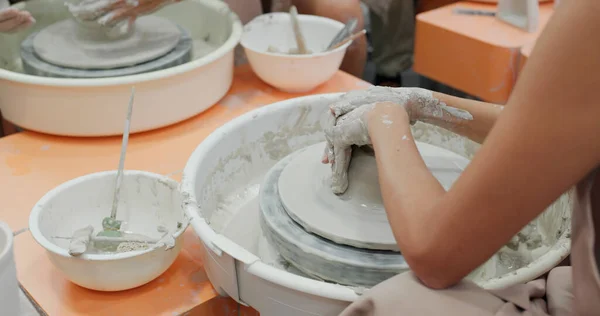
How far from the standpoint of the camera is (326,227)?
50.7 inches

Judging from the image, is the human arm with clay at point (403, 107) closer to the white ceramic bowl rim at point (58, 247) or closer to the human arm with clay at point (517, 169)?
the human arm with clay at point (517, 169)

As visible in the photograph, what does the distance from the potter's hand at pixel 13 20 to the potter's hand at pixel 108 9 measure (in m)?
0.14

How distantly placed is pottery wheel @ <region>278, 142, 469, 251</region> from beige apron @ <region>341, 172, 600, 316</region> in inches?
9.8

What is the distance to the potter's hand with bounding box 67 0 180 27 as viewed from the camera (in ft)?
6.51

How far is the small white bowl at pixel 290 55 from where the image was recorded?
2105 mm

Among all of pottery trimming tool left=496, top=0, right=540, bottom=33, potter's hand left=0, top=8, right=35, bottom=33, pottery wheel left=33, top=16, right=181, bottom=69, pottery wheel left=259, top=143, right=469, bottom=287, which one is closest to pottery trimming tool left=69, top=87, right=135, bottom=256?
pottery wheel left=259, top=143, right=469, bottom=287

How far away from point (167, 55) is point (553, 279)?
57.1 inches

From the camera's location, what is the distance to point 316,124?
1815 millimetres

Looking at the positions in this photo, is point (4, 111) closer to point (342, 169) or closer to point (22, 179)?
point (22, 179)

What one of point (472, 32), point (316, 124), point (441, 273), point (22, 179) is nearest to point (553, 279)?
point (441, 273)

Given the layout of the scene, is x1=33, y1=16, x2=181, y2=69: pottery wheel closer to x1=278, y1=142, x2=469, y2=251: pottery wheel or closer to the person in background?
x1=278, y1=142, x2=469, y2=251: pottery wheel

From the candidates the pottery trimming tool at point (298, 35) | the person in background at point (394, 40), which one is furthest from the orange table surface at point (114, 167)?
the person in background at point (394, 40)

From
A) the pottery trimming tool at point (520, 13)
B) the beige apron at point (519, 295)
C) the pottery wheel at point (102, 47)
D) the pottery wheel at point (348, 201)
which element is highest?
the beige apron at point (519, 295)

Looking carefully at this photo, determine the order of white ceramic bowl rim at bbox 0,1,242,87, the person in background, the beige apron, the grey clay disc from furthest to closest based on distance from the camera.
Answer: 1. the person in background
2. white ceramic bowl rim at bbox 0,1,242,87
3. the grey clay disc
4. the beige apron
